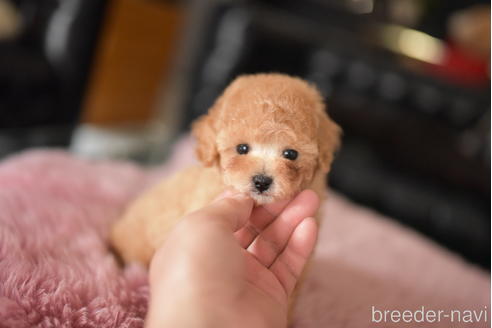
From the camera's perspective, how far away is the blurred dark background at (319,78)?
8.68 ft

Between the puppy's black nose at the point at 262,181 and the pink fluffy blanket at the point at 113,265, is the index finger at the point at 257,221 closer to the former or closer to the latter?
the puppy's black nose at the point at 262,181

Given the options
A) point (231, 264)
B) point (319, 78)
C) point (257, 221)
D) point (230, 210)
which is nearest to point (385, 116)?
point (319, 78)

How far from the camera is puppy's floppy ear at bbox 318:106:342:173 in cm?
120

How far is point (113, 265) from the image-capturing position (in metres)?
1.26

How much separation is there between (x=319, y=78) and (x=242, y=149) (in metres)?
2.66

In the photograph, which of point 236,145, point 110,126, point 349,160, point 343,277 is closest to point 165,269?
point 236,145

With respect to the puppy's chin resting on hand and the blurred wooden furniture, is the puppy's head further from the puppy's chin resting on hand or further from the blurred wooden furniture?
the blurred wooden furniture

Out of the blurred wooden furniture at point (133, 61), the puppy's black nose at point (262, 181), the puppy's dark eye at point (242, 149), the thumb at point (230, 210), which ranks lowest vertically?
the blurred wooden furniture at point (133, 61)

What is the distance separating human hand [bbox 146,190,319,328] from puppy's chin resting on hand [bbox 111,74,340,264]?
71 millimetres

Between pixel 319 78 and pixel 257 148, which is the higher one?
pixel 257 148

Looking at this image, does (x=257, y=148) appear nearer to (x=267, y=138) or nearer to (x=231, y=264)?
(x=267, y=138)

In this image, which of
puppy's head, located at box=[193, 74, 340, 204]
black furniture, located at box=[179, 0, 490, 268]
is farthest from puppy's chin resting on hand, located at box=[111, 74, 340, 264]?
black furniture, located at box=[179, 0, 490, 268]

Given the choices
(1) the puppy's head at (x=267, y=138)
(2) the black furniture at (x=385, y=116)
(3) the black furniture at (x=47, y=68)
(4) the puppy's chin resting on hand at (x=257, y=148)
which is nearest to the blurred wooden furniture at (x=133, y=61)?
(3) the black furniture at (x=47, y=68)

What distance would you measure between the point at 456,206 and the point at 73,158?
86.8 inches
